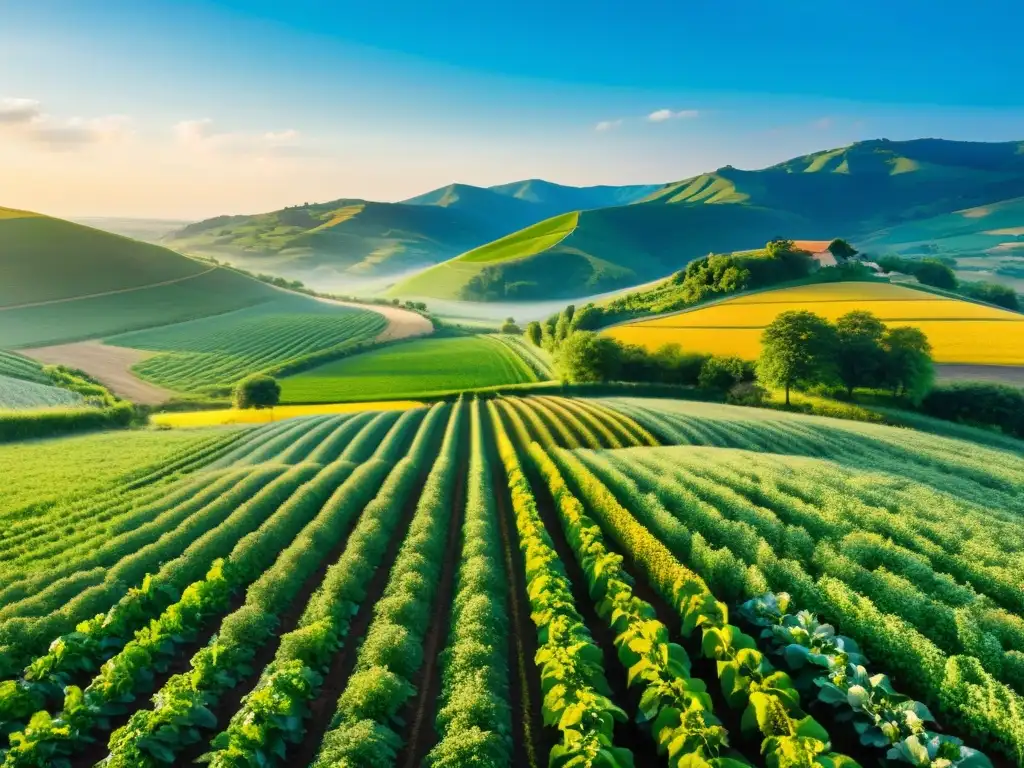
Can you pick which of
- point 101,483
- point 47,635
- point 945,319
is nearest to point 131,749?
point 47,635

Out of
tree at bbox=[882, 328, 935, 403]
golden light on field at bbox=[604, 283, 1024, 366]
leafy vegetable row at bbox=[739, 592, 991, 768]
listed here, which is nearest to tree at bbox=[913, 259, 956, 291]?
golden light on field at bbox=[604, 283, 1024, 366]

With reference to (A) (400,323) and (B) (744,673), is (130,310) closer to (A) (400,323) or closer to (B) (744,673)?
(A) (400,323)

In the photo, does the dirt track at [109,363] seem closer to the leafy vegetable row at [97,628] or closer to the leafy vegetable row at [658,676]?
the leafy vegetable row at [97,628]

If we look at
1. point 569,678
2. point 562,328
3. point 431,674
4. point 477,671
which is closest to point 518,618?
point 431,674

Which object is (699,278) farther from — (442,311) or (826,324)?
(442,311)

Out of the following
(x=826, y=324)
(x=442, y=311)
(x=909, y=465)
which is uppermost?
(x=442, y=311)

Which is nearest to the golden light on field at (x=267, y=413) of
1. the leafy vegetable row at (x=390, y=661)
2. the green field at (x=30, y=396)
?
the green field at (x=30, y=396)

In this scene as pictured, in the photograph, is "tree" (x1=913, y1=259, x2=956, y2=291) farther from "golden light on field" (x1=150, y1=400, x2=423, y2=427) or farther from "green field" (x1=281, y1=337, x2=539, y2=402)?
"golden light on field" (x1=150, y1=400, x2=423, y2=427)
